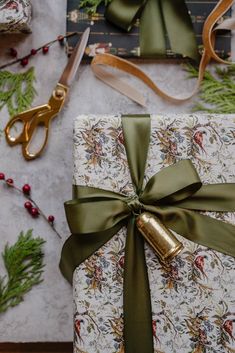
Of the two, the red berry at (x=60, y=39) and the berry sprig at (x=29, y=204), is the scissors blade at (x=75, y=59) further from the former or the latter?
the berry sprig at (x=29, y=204)

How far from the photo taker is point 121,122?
0.93m

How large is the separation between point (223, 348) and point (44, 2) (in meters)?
0.75

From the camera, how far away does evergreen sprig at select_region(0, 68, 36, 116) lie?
1.08 m

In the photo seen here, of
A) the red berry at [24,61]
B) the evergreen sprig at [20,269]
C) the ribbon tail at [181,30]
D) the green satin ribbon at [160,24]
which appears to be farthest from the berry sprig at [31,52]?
the evergreen sprig at [20,269]

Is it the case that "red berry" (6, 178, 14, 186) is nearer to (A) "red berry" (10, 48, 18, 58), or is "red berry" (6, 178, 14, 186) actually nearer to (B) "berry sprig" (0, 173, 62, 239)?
(B) "berry sprig" (0, 173, 62, 239)

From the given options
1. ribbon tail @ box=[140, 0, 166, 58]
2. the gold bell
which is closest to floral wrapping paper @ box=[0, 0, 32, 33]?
ribbon tail @ box=[140, 0, 166, 58]

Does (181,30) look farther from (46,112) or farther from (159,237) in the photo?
(159,237)

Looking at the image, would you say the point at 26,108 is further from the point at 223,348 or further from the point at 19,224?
the point at 223,348

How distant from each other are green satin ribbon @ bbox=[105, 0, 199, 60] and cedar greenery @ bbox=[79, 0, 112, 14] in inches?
1.0

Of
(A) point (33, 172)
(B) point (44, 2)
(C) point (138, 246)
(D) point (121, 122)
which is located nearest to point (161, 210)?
(C) point (138, 246)

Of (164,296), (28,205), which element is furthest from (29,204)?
(164,296)

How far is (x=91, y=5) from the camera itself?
1076 mm

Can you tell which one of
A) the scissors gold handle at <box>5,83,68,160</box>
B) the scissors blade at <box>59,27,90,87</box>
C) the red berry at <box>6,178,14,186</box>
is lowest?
the red berry at <box>6,178,14,186</box>

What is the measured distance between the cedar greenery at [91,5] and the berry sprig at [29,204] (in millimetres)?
365
